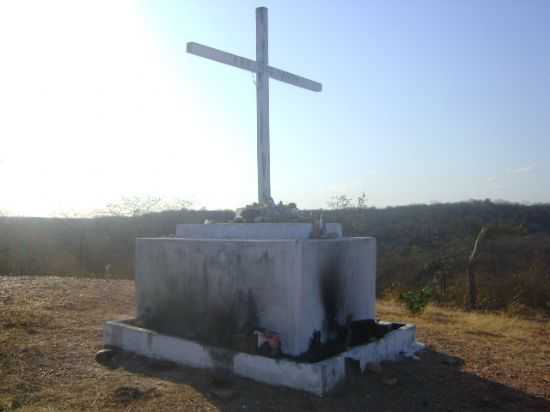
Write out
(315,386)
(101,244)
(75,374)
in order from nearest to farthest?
(315,386) < (75,374) < (101,244)

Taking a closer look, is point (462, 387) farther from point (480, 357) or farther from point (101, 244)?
point (101, 244)

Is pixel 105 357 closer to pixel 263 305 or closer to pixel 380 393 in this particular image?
pixel 263 305

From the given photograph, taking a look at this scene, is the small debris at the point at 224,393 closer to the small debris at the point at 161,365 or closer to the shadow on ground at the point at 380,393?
the shadow on ground at the point at 380,393

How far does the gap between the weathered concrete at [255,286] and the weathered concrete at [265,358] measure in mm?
215

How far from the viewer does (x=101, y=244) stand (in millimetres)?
16516

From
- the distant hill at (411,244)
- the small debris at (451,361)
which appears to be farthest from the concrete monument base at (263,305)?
the distant hill at (411,244)

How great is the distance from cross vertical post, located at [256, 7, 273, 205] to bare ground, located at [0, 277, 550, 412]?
2097 millimetres

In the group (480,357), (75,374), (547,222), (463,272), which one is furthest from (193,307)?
(547,222)

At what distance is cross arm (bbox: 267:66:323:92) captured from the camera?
6.12 metres

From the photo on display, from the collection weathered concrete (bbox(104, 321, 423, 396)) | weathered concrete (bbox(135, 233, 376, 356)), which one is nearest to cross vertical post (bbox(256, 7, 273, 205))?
weathered concrete (bbox(135, 233, 376, 356))

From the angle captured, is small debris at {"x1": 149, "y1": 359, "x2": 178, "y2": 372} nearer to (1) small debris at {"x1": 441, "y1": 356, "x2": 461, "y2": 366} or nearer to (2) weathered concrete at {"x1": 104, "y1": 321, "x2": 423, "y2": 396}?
(2) weathered concrete at {"x1": 104, "y1": 321, "x2": 423, "y2": 396}

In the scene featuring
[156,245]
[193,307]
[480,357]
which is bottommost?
[480,357]

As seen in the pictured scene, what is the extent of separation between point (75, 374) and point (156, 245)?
60.5 inches

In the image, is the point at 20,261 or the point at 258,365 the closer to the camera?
the point at 258,365
